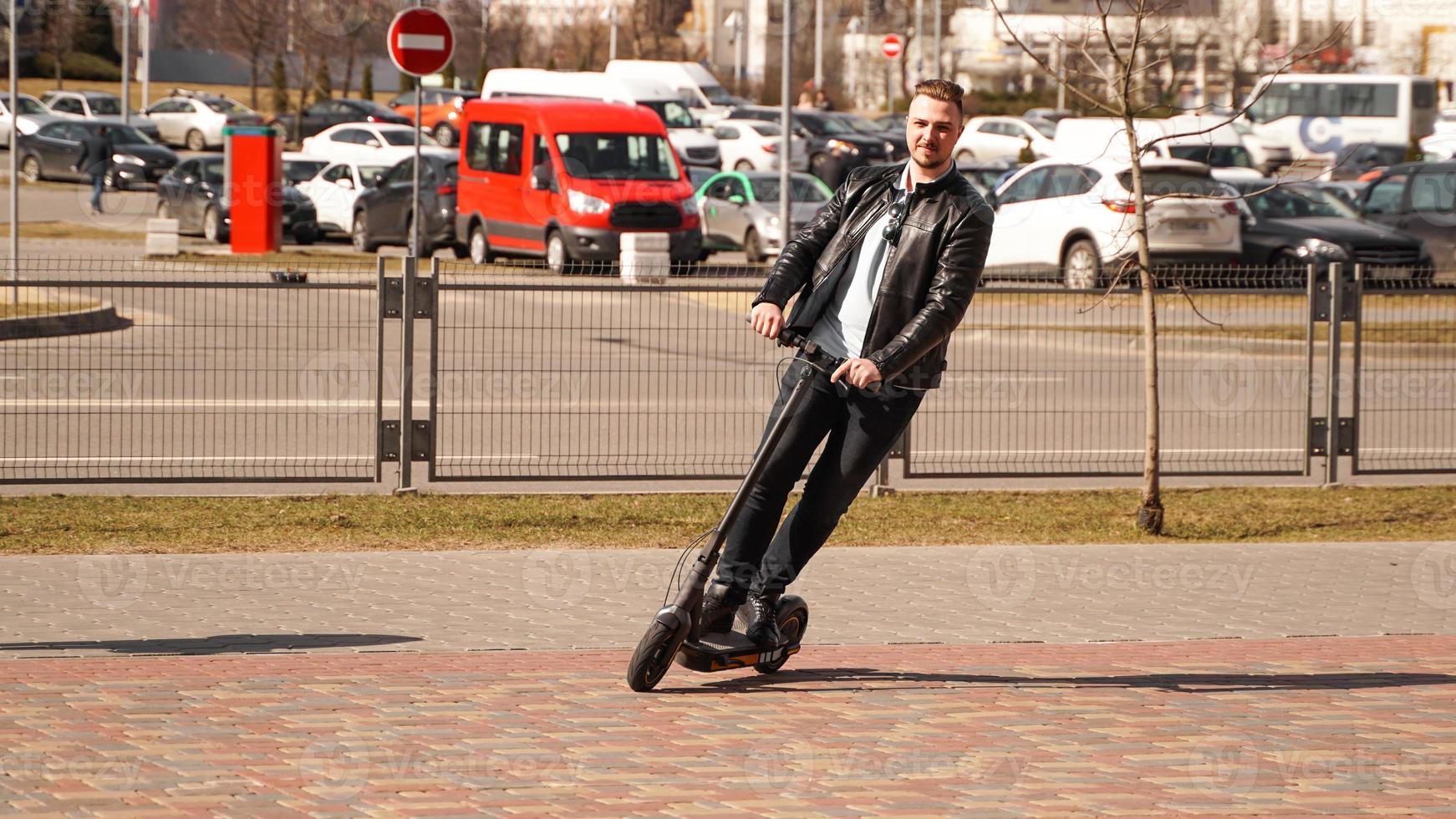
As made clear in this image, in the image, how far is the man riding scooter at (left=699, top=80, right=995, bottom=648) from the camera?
18.4 feet

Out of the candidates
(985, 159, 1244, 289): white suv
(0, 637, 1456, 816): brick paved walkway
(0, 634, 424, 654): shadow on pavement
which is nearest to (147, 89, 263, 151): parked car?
(985, 159, 1244, 289): white suv

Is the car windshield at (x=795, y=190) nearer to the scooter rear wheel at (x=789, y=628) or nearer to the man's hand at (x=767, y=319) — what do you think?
the scooter rear wheel at (x=789, y=628)

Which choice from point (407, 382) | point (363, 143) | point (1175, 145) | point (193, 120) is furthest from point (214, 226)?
point (193, 120)

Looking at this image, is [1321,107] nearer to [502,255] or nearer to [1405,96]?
[1405,96]

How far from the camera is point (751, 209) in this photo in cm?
2791

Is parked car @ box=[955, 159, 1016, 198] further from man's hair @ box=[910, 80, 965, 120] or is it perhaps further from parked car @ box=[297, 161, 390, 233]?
man's hair @ box=[910, 80, 965, 120]

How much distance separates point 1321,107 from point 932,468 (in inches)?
1737

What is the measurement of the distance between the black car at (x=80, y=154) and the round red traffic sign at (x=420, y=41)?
25678 millimetres

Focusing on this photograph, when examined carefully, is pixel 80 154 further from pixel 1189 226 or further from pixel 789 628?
pixel 789 628

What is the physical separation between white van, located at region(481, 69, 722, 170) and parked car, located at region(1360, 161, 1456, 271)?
14277 mm

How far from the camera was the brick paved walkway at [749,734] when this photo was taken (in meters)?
4.62

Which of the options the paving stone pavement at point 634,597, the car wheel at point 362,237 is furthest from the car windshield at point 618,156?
the paving stone pavement at point 634,597

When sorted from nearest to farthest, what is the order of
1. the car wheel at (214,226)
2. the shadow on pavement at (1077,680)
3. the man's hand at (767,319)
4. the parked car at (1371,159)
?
the man's hand at (767,319)
the shadow on pavement at (1077,680)
the car wheel at (214,226)
the parked car at (1371,159)
